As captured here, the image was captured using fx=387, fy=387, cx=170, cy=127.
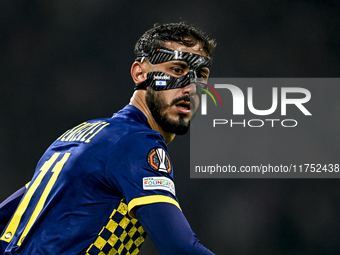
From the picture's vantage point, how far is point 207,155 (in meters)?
3.54

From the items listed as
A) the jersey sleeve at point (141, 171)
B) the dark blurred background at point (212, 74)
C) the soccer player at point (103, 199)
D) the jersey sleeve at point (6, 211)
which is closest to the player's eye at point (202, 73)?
the soccer player at point (103, 199)

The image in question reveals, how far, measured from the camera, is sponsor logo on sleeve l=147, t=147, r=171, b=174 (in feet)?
3.35

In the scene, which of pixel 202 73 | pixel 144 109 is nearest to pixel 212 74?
pixel 202 73

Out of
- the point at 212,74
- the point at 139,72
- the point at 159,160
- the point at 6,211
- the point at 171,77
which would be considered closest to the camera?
the point at 159,160

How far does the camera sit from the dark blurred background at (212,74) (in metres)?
3.52

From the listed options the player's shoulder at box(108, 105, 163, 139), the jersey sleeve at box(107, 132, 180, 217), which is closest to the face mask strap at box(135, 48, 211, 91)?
the player's shoulder at box(108, 105, 163, 139)

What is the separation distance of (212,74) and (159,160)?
9.09 feet

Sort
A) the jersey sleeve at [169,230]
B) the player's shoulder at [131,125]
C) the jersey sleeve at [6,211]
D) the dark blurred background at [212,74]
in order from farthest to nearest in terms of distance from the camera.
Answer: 1. the dark blurred background at [212,74]
2. the jersey sleeve at [6,211]
3. the player's shoulder at [131,125]
4. the jersey sleeve at [169,230]

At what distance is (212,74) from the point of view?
12.2 ft

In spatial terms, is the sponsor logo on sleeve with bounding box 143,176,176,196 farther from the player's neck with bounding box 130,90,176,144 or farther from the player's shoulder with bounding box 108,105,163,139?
the player's neck with bounding box 130,90,176,144

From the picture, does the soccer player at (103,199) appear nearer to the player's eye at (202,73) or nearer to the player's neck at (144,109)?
the player's neck at (144,109)

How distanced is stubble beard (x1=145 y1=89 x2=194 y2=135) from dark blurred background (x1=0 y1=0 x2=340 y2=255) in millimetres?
2137

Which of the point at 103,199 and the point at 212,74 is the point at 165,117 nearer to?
the point at 103,199

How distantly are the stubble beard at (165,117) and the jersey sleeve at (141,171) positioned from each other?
0.38m
